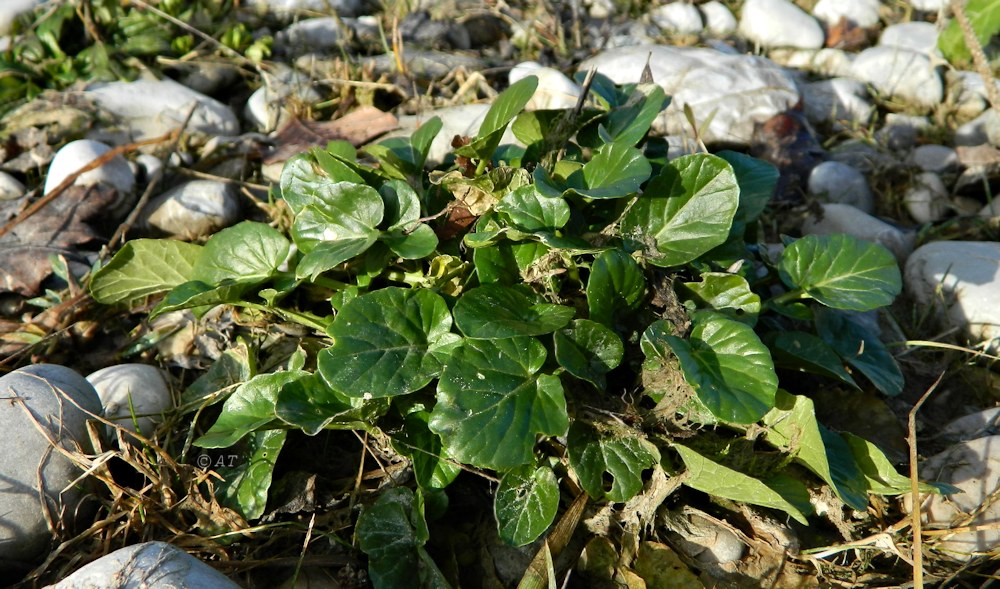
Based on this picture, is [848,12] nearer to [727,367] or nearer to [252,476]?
[727,367]

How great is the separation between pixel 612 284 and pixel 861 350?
0.75m

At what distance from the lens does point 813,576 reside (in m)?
1.98

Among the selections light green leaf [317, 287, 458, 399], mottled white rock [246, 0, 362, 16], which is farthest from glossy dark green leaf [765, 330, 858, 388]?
mottled white rock [246, 0, 362, 16]

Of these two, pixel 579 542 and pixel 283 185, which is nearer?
pixel 579 542

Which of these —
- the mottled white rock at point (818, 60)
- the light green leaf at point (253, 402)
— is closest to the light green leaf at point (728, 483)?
the light green leaf at point (253, 402)

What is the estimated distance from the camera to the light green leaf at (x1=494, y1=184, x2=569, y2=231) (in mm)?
1969

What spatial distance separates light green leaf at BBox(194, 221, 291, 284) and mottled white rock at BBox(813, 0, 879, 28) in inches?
141

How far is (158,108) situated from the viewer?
3312mm

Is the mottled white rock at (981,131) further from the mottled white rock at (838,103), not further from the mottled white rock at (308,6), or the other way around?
the mottled white rock at (308,6)

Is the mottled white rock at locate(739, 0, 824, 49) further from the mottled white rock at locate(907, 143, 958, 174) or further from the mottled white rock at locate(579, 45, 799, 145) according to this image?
the mottled white rock at locate(907, 143, 958, 174)

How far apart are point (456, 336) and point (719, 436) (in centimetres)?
74

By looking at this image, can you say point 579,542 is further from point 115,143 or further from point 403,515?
point 115,143

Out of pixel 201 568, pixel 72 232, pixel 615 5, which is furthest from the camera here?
pixel 615 5

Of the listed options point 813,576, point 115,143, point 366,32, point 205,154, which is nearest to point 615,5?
point 366,32
